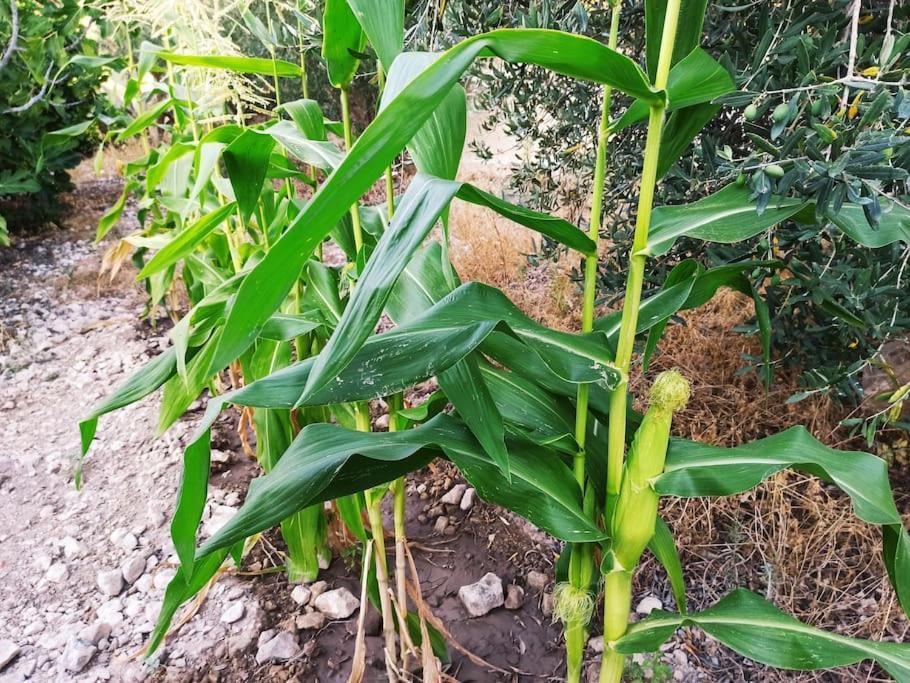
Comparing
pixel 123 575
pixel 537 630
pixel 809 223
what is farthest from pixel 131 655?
pixel 809 223

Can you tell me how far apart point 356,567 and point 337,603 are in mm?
143

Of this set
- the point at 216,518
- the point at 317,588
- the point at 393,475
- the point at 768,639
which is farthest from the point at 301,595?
the point at 768,639

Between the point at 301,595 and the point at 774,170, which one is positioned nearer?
the point at 774,170

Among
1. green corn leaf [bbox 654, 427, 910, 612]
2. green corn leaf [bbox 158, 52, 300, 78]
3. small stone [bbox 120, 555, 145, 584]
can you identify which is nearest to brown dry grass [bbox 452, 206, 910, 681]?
green corn leaf [bbox 654, 427, 910, 612]

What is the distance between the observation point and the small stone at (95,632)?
4.22ft

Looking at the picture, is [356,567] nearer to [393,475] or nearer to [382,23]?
[393,475]

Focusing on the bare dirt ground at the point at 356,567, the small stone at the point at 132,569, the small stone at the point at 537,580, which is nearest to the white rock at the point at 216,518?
the bare dirt ground at the point at 356,567

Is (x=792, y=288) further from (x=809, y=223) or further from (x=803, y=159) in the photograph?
(x=803, y=159)

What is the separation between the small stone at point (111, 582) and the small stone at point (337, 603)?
53cm

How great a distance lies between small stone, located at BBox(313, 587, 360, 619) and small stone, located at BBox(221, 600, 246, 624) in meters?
0.17

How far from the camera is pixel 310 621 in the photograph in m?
1.28

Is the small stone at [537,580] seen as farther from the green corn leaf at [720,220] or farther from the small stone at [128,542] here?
the small stone at [128,542]

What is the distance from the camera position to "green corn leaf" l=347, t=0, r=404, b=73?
0.66 meters

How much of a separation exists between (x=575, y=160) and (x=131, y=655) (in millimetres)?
1538
